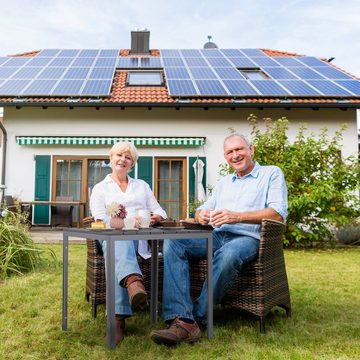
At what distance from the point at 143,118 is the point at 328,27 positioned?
7.50 m

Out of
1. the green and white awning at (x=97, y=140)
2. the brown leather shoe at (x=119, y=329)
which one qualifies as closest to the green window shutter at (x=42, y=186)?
the green and white awning at (x=97, y=140)

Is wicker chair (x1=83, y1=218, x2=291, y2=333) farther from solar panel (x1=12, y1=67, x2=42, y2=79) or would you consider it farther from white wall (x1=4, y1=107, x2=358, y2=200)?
solar panel (x1=12, y1=67, x2=42, y2=79)

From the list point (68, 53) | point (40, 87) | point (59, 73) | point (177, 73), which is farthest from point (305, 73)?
point (68, 53)

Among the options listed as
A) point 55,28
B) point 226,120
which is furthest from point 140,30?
point 226,120

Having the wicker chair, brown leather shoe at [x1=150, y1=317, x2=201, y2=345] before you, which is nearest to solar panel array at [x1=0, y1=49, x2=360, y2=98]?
the wicker chair

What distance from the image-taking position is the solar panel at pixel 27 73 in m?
12.0

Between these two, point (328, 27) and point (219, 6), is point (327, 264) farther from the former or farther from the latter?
point (328, 27)

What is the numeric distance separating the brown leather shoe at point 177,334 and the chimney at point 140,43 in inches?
543

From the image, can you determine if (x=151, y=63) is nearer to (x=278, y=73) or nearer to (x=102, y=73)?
(x=102, y=73)

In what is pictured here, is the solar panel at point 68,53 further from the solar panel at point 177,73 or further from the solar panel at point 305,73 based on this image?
the solar panel at point 305,73

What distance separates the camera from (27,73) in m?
12.3

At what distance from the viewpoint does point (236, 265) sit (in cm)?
282

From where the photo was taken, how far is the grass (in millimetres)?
2504

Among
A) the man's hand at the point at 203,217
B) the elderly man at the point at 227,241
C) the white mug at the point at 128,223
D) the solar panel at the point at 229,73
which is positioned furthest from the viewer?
the solar panel at the point at 229,73
